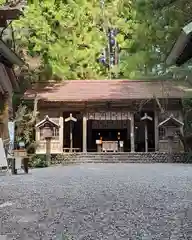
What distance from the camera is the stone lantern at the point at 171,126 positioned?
16938mm

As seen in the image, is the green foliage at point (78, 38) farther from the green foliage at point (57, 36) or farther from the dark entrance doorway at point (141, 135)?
the dark entrance doorway at point (141, 135)

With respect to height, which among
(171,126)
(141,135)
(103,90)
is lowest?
(141,135)

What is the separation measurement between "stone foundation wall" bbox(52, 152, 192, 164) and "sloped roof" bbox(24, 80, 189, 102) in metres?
2.69

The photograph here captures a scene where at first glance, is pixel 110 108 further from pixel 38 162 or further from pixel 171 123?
pixel 38 162

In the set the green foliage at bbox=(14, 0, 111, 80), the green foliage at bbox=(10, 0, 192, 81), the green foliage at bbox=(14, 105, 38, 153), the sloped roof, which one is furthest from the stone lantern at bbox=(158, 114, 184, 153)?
the green foliage at bbox=(14, 105, 38, 153)

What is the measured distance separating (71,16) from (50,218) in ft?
50.4

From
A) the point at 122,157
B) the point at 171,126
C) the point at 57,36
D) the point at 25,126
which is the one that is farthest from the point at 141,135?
the point at 57,36

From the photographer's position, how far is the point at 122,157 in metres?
17.5

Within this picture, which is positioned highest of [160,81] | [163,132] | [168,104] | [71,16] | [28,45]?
[71,16]

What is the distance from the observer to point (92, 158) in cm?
1756

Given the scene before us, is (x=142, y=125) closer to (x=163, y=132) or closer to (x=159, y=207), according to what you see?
(x=163, y=132)

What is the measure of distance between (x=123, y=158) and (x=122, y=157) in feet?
0.22

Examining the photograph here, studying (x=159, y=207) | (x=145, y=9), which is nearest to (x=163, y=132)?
(x=145, y=9)

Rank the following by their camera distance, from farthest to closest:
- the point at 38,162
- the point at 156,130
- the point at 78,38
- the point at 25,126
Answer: the point at 78,38 < the point at 156,130 < the point at 25,126 < the point at 38,162
